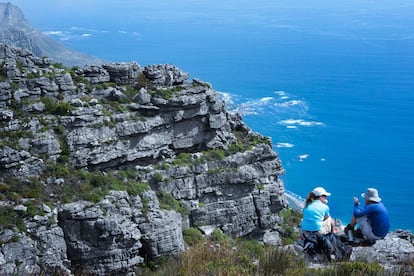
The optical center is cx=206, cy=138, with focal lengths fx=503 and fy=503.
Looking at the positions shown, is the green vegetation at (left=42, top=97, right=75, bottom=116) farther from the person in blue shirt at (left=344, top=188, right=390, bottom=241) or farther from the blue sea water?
the blue sea water

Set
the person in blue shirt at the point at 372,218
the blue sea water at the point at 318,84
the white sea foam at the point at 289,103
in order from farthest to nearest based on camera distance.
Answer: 1. the white sea foam at the point at 289,103
2. the blue sea water at the point at 318,84
3. the person in blue shirt at the point at 372,218

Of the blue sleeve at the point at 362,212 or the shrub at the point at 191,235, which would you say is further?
the shrub at the point at 191,235

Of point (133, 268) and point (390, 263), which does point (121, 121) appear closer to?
point (133, 268)

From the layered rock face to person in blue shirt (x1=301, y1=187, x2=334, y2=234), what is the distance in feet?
27.4

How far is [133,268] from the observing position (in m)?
19.2

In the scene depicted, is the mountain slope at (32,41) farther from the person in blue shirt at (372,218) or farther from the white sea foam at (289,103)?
the person in blue shirt at (372,218)

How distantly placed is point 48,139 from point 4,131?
1.64m

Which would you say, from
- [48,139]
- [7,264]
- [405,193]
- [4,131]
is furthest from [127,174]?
[405,193]

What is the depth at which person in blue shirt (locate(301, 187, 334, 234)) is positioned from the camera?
10984 millimetres

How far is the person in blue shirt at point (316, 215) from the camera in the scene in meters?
11.0

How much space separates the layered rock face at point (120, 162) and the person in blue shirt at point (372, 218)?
9.36m

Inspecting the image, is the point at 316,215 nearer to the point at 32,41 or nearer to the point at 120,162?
the point at 120,162

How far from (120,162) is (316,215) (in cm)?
1297

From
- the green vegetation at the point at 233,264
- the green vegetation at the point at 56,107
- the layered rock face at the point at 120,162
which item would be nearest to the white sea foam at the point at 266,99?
the layered rock face at the point at 120,162
